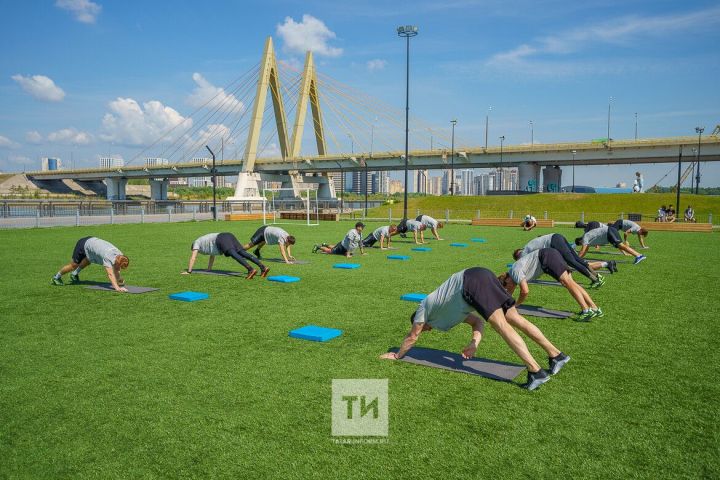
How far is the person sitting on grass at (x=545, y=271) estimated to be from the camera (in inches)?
305

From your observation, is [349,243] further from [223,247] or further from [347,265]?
[223,247]

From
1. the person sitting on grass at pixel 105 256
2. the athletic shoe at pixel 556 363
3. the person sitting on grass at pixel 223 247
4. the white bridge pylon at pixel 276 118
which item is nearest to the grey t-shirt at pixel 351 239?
the person sitting on grass at pixel 223 247

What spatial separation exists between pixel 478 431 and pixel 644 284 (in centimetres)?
998

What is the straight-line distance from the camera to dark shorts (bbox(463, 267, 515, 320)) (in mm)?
5406

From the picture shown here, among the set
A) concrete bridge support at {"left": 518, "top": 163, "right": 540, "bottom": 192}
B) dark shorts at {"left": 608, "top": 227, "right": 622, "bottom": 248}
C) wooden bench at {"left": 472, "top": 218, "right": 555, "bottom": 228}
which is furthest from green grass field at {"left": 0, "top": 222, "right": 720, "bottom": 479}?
concrete bridge support at {"left": 518, "top": 163, "right": 540, "bottom": 192}

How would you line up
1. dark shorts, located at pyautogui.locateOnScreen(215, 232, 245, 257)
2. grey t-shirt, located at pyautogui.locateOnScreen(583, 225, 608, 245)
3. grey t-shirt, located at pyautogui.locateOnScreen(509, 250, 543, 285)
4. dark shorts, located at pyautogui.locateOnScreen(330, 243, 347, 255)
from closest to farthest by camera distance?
grey t-shirt, located at pyautogui.locateOnScreen(509, 250, 543, 285)
dark shorts, located at pyautogui.locateOnScreen(215, 232, 245, 257)
grey t-shirt, located at pyautogui.locateOnScreen(583, 225, 608, 245)
dark shorts, located at pyautogui.locateOnScreen(330, 243, 347, 255)

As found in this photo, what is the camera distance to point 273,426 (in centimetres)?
468

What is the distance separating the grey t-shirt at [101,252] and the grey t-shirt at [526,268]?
7.95m

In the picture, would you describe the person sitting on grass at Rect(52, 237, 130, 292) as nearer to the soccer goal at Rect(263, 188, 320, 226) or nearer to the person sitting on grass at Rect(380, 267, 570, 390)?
the person sitting on grass at Rect(380, 267, 570, 390)

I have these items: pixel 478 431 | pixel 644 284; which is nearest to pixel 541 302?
pixel 644 284

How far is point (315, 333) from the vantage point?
755cm

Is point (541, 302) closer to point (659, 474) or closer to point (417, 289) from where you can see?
point (417, 289)

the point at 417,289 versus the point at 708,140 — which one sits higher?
the point at 708,140

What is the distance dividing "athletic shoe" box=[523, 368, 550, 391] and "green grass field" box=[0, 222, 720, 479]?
0.34 ft
